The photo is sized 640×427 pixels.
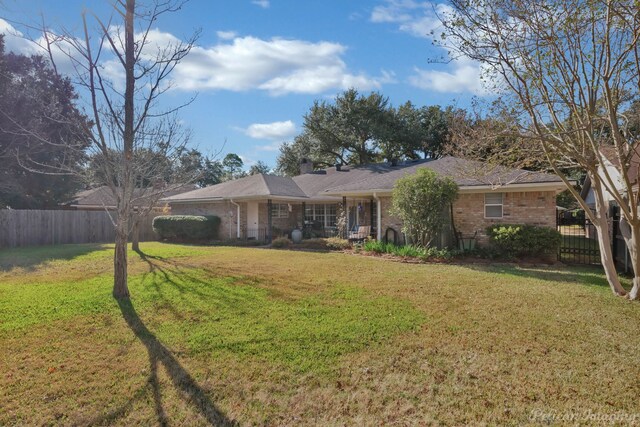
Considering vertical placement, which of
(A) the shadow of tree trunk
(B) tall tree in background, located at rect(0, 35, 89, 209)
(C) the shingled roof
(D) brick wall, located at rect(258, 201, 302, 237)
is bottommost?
(A) the shadow of tree trunk

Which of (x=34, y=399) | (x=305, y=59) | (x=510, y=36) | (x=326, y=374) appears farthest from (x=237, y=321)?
(x=305, y=59)

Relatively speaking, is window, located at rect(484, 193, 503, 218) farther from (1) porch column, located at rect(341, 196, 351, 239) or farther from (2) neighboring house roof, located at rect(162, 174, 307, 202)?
(2) neighboring house roof, located at rect(162, 174, 307, 202)

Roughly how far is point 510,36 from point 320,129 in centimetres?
Result: 2659

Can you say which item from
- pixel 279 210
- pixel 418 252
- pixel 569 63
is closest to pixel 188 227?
pixel 279 210

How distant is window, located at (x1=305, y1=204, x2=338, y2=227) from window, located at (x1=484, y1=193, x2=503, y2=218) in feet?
28.4

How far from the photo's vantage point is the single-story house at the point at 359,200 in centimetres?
1251

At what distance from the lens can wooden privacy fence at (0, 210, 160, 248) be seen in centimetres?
1623

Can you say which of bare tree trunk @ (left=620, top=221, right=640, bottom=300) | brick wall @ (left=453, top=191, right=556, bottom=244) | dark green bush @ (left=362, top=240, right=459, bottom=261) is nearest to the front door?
dark green bush @ (left=362, top=240, right=459, bottom=261)

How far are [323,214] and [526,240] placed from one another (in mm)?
11254

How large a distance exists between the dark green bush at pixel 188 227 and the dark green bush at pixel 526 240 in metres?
14.1

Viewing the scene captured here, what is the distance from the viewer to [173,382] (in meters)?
3.85

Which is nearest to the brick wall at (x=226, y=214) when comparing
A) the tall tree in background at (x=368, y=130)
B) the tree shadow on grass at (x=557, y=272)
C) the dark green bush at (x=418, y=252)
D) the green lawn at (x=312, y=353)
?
the dark green bush at (x=418, y=252)

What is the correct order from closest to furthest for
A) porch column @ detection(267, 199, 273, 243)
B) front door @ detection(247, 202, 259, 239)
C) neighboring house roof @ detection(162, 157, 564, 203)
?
neighboring house roof @ detection(162, 157, 564, 203), porch column @ detection(267, 199, 273, 243), front door @ detection(247, 202, 259, 239)

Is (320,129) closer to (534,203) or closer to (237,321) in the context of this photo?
(534,203)
